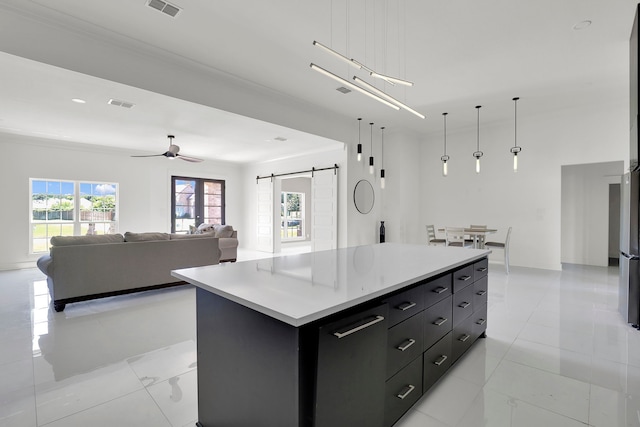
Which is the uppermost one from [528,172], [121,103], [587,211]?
[121,103]

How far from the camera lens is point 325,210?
7.18 m

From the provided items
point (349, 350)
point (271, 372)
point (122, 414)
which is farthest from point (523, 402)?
point (122, 414)

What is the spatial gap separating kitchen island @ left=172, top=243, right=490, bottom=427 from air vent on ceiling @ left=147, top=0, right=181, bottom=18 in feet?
8.38

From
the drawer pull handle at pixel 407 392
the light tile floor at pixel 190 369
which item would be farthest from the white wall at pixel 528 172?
the drawer pull handle at pixel 407 392

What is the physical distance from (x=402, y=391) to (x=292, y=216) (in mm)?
10422

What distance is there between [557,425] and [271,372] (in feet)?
5.41

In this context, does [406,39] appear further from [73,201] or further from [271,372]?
[73,201]

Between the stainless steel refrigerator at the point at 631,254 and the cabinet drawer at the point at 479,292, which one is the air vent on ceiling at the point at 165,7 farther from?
the stainless steel refrigerator at the point at 631,254

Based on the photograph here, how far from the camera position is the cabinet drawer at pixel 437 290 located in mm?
1790

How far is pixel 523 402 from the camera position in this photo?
1.85m

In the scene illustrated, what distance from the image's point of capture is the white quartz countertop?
1147 millimetres

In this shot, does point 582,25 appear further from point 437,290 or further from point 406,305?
point 406,305

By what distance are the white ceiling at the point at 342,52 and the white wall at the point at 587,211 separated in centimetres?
173

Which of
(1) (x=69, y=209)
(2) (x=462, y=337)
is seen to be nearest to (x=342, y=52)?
(2) (x=462, y=337)
